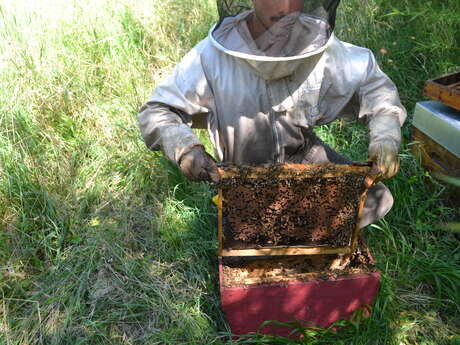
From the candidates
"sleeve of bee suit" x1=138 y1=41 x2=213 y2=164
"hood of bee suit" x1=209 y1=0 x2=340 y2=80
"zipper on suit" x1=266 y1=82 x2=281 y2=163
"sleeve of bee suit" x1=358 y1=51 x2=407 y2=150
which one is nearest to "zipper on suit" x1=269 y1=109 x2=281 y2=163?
"zipper on suit" x1=266 y1=82 x2=281 y2=163

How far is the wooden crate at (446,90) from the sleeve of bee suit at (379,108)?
29.2 inches

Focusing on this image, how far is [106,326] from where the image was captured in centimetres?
238

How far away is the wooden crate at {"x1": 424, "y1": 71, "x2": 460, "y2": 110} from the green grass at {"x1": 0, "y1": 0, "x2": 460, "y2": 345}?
0.53 metres

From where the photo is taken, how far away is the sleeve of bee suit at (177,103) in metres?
2.20

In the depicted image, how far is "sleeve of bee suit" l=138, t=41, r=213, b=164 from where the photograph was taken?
86.6 inches

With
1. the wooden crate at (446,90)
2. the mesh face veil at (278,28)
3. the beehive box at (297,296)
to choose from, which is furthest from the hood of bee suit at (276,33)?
the wooden crate at (446,90)

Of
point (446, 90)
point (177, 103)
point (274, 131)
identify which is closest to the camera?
point (177, 103)

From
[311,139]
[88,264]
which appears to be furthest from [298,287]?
[88,264]

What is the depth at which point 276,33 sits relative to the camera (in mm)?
2045

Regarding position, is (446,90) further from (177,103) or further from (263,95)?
(177,103)

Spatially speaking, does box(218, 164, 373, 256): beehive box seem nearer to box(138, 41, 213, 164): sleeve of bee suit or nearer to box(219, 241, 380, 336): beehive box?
box(219, 241, 380, 336): beehive box

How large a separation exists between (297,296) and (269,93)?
110 centimetres

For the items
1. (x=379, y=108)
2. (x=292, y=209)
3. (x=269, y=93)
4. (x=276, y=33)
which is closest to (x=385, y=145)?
(x=379, y=108)

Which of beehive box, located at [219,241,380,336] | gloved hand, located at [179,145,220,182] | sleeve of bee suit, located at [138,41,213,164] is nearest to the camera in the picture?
gloved hand, located at [179,145,220,182]
